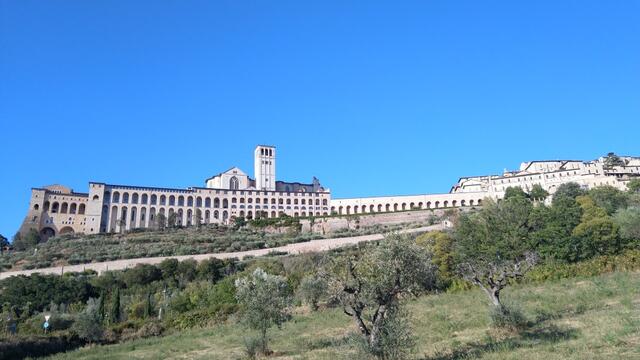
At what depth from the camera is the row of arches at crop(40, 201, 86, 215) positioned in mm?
96500

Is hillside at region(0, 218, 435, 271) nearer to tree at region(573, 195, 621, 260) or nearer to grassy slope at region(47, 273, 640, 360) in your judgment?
tree at region(573, 195, 621, 260)

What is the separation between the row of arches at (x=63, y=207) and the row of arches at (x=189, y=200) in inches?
244

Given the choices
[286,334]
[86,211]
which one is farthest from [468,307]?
[86,211]

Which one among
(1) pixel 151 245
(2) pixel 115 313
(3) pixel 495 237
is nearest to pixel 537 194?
(3) pixel 495 237

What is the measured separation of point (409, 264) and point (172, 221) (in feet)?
290

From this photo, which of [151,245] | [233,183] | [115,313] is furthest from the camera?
[233,183]

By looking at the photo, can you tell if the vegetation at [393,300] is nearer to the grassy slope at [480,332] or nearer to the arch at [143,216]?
the grassy slope at [480,332]

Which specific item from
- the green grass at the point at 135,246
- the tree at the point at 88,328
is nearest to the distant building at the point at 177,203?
the green grass at the point at 135,246

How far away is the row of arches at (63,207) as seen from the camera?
96.5m

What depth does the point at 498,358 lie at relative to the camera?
11883 mm

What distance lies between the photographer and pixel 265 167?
12419 centimetres

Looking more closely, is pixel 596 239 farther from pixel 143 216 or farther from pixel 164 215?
pixel 143 216

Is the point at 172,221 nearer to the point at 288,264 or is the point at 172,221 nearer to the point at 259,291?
the point at 288,264

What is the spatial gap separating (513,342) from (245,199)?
10094cm
